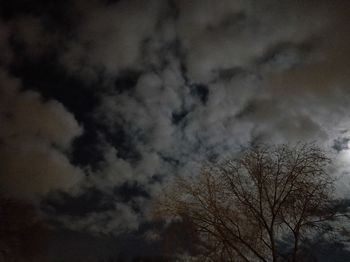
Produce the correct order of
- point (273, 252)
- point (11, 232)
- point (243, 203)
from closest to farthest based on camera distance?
1. point (273, 252)
2. point (243, 203)
3. point (11, 232)

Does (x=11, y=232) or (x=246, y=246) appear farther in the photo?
(x=11, y=232)

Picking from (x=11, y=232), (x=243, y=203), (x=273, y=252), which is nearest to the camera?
(x=273, y=252)

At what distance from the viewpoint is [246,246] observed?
2122cm

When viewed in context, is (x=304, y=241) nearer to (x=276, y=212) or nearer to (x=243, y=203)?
(x=276, y=212)

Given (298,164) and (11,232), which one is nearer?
(298,164)

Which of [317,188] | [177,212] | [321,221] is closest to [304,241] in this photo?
[321,221]

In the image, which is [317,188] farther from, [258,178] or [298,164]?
[258,178]

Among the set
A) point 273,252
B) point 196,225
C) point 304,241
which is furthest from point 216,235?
point 304,241

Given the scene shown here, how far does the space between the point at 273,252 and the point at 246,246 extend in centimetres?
142

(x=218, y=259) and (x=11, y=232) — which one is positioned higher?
(x=11, y=232)

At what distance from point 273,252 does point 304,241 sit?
202 cm

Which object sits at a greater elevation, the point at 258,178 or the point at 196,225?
the point at 258,178

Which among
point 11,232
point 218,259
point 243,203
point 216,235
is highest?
point 11,232

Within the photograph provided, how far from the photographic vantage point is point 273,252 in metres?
20.6
